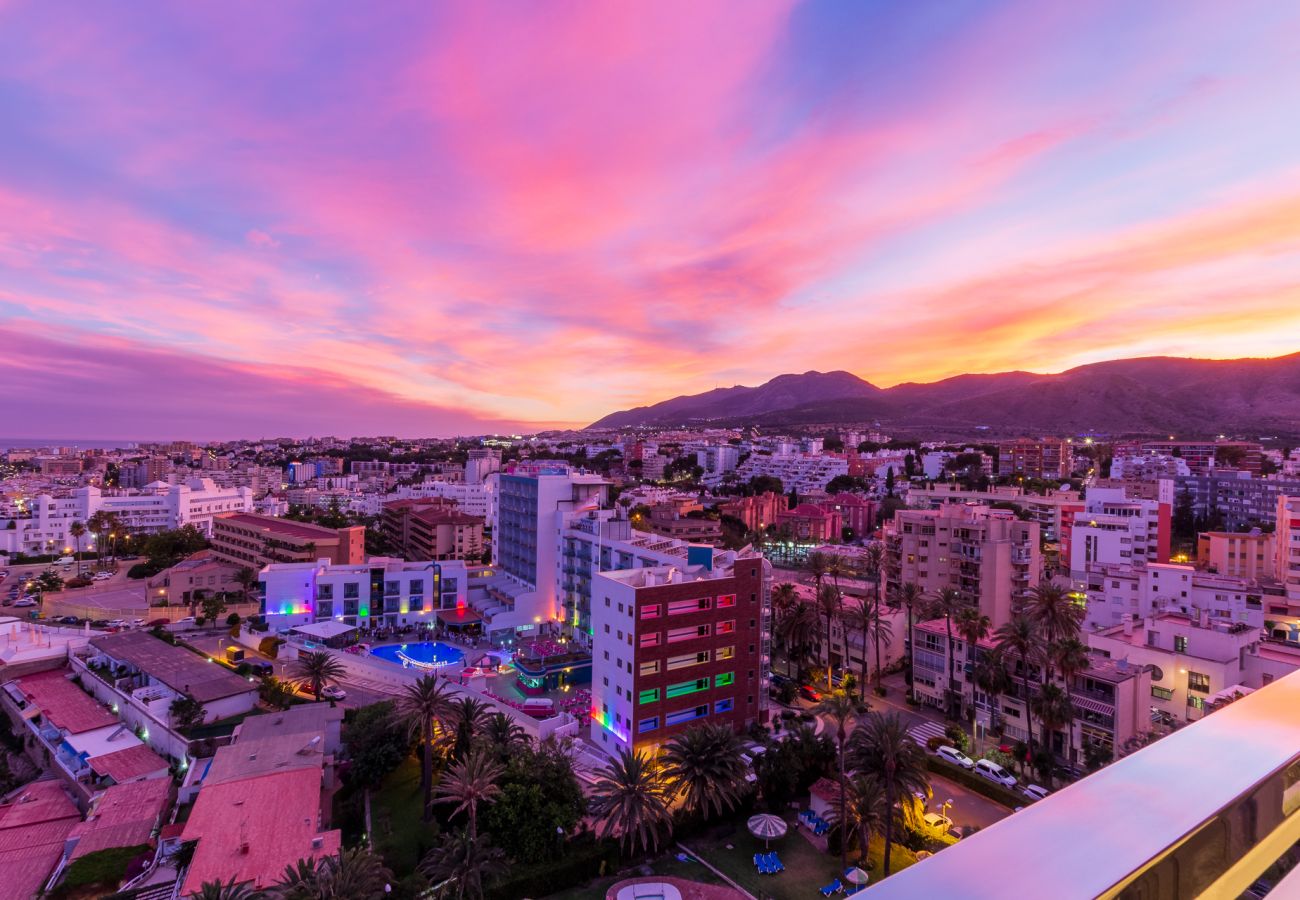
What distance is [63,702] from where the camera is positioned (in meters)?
31.9

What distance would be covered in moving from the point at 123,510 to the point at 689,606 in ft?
245

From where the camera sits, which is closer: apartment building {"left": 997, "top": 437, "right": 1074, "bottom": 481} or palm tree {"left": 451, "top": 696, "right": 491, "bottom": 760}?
palm tree {"left": 451, "top": 696, "right": 491, "bottom": 760}

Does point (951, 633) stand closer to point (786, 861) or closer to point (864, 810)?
point (864, 810)

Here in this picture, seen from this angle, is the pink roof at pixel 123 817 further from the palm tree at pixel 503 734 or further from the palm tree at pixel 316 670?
the palm tree at pixel 503 734

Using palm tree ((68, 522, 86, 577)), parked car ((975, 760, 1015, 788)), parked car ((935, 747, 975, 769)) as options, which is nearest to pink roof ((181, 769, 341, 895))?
parked car ((935, 747, 975, 769))

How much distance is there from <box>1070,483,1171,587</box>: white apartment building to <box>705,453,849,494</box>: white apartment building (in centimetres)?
5102

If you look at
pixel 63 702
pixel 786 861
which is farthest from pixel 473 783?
pixel 63 702

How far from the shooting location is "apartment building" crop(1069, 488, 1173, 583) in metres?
46.7

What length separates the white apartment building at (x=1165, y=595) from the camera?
117 ft

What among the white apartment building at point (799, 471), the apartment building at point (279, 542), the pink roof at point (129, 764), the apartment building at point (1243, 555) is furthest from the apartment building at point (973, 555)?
the white apartment building at point (799, 471)

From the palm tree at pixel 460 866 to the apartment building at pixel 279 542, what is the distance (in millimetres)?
37895

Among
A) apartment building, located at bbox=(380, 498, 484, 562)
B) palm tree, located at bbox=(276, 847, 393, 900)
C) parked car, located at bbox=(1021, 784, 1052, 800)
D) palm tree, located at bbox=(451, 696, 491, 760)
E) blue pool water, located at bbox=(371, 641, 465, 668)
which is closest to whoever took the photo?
palm tree, located at bbox=(276, 847, 393, 900)

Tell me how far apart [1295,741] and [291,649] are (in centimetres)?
4350

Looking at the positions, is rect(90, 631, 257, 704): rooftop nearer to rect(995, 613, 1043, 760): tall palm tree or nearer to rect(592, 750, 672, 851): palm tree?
rect(592, 750, 672, 851): palm tree
